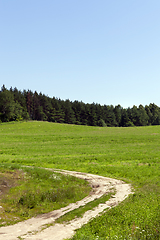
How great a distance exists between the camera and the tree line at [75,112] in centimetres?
13638

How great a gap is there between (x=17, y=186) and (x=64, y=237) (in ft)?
31.5

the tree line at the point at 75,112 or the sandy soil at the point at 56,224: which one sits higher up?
the tree line at the point at 75,112

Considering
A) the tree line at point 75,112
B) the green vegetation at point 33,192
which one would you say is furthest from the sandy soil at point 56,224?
the tree line at point 75,112

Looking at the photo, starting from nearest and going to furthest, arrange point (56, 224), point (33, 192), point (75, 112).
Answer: point (56, 224) < point (33, 192) < point (75, 112)

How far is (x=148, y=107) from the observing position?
17200 centimetres

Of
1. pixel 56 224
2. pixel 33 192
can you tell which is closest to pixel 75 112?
pixel 33 192

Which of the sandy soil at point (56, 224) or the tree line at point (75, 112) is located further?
the tree line at point (75, 112)

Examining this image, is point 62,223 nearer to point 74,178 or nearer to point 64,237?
point 64,237

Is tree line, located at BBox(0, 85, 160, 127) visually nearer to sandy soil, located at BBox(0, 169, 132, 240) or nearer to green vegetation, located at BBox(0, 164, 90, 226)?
green vegetation, located at BBox(0, 164, 90, 226)

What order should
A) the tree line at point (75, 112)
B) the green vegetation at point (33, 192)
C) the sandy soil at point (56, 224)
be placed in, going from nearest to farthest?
the sandy soil at point (56, 224) → the green vegetation at point (33, 192) → the tree line at point (75, 112)

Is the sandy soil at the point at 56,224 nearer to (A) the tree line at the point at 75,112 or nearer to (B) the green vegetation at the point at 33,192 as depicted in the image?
(B) the green vegetation at the point at 33,192

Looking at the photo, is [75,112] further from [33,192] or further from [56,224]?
[56,224]

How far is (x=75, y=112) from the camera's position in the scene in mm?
152250

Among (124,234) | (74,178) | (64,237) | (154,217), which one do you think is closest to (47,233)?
(64,237)
